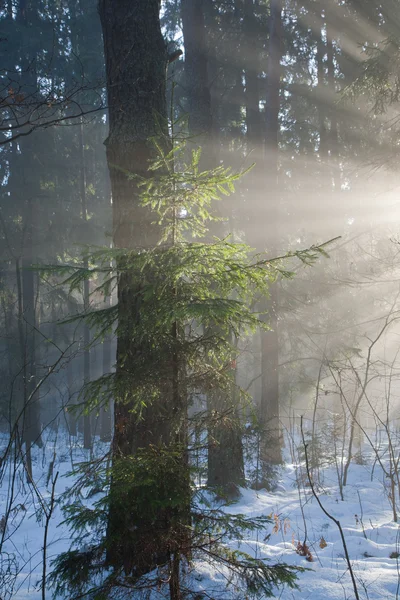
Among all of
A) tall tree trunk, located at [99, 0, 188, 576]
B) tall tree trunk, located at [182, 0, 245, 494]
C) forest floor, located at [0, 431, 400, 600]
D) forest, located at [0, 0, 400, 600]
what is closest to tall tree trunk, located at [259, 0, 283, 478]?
forest, located at [0, 0, 400, 600]

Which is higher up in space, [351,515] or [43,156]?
[43,156]

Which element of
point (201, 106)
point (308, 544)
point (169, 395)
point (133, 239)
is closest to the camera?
point (169, 395)

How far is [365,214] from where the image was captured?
1383 cm

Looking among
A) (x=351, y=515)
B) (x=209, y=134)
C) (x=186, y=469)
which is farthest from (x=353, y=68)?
(x=186, y=469)

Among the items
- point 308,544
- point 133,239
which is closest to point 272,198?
point 133,239

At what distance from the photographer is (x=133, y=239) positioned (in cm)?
404

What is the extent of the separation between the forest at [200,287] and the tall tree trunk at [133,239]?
2 cm

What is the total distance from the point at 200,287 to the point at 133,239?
1078 millimetres

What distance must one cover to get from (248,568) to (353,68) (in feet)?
47.1

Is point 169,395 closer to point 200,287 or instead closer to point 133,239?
point 200,287

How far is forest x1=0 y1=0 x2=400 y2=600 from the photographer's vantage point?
309cm

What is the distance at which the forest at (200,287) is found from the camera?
3.09 metres

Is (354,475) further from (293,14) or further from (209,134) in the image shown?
(293,14)

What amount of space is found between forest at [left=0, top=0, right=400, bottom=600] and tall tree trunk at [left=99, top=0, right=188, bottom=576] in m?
0.02
